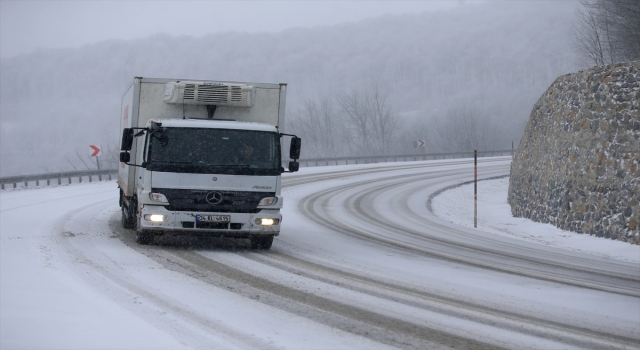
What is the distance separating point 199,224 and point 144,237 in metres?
1.39

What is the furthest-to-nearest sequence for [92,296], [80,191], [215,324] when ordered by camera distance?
[80,191] < [92,296] < [215,324]

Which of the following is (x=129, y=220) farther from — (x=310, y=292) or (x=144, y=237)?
(x=310, y=292)

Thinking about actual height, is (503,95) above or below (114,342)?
above

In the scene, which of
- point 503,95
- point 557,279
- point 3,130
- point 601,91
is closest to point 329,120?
point 503,95

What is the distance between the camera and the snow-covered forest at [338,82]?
353 feet

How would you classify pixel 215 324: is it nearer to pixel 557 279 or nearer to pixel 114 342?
pixel 114 342

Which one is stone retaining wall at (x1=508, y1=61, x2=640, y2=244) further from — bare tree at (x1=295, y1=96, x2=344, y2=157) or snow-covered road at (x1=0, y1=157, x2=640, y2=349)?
bare tree at (x1=295, y1=96, x2=344, y2=157)

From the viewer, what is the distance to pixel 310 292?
8414 mm

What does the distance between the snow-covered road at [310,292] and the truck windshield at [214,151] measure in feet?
4.97

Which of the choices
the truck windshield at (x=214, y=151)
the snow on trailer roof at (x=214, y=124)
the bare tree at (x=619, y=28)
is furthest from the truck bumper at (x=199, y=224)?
the bare tree at (x=619, y=28)

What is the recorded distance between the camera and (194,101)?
13.1 metres

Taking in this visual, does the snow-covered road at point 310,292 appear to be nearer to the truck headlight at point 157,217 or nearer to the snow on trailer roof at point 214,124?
the truck headlight at point 157,217

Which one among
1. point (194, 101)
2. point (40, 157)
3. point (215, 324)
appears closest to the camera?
point (215, 324)

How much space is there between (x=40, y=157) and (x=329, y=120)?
52.9 metres
